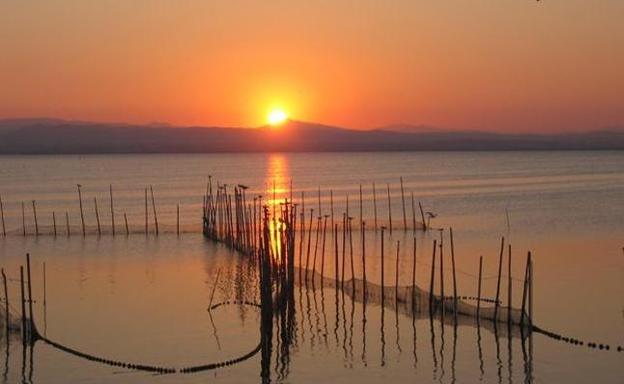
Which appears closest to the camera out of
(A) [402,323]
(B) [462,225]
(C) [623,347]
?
(C) [623,347]

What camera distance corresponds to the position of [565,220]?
1852 inches

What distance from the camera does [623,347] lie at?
19141 mm

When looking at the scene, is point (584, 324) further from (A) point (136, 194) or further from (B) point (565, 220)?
(A) point (136, 194)

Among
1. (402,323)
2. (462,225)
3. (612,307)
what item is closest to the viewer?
(402,323)

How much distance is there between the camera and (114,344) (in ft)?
66.7

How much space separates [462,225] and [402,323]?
25.6m

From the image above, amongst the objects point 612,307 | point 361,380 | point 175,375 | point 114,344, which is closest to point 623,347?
point 612,307

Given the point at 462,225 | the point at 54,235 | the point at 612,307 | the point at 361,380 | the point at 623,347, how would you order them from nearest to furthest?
the point at 361,380 → the point at 623,347 → the point at 612,307 → the point at 54,235 → the point at 462,225

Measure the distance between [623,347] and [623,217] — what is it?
30167 millimetres

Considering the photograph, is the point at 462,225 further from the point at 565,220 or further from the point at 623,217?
the point at 623,217

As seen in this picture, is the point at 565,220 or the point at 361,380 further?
the point at 565,220

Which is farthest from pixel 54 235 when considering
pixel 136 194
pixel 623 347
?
pixel 136 194

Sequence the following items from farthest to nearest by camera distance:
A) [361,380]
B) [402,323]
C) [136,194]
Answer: [136,194], [402,323], [361,380]

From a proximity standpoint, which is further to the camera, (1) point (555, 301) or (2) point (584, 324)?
(1) point (555, 301)
